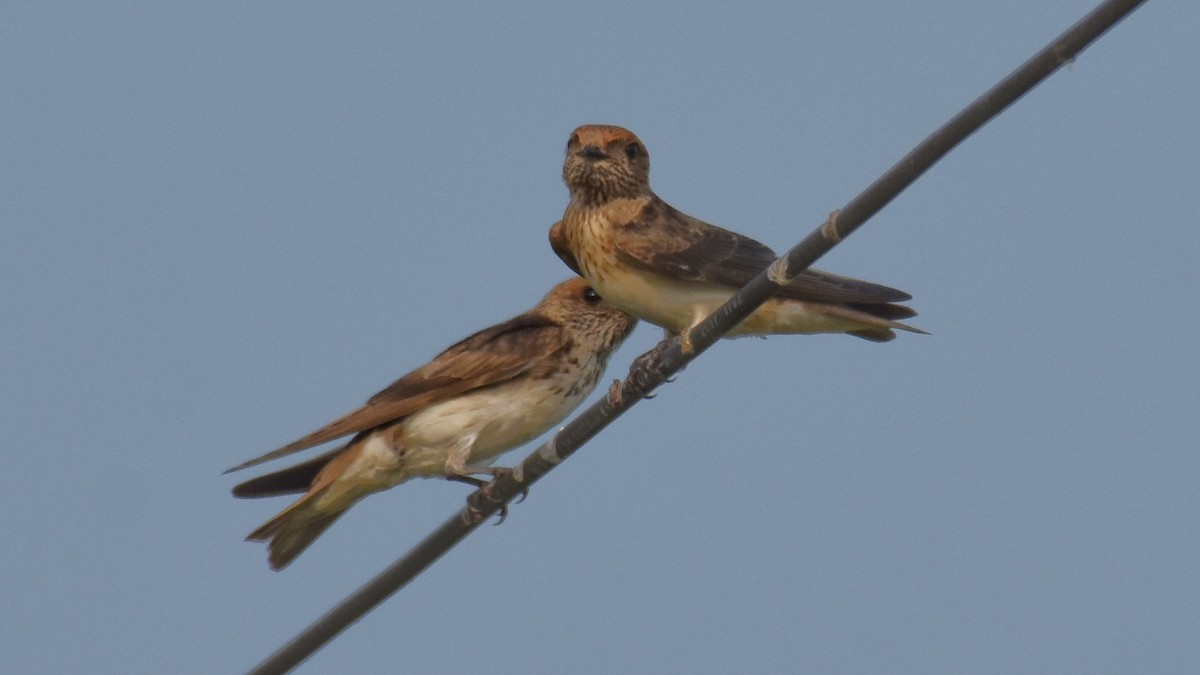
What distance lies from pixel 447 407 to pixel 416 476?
0.44m

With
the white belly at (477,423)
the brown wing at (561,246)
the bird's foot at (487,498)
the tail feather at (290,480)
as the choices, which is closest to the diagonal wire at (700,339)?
the bird's foot at (487,498)

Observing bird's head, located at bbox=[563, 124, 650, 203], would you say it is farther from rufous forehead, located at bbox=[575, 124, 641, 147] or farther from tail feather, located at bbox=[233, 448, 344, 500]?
tail feather, located at bbox=[233, 448, 344, 500]

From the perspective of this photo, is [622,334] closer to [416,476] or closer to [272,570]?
[416,476]

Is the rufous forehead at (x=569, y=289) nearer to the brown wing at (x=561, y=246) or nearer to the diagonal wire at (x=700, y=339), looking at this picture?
the brown wing at (x=561, y=246)

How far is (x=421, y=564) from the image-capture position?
7.54 m

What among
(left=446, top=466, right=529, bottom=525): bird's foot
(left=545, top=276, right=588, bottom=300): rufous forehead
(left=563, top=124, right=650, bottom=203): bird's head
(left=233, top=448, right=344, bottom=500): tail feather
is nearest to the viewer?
(left=446, top=466, right=529, bottom=525): bird's foot

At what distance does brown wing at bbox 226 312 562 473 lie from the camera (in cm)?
1045

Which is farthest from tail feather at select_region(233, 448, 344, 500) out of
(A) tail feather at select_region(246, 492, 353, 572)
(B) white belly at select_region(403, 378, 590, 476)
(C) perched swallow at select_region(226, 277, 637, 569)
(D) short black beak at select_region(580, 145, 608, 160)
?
(D) short black beak at select_region(580, 145, 608, 160)

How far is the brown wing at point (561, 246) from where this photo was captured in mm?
10109

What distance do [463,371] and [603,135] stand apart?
4.84 feet

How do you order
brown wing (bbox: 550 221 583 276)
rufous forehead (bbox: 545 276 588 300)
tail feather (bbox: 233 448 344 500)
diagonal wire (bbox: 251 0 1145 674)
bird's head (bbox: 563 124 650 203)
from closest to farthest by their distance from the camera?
diagonal wire (bbox: 251 0 1145 674)
bird's head (bbox: 563 124 650 203)
brown wing (bbox: 550 221 583 276)
tail feather (bbox: 233 448 344 500)
rufous forehead (bbox: 545 276 588 300)

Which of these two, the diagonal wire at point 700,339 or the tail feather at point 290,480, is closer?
the diagonal wire at point 700,339

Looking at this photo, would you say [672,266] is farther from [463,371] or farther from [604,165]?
[463,371]

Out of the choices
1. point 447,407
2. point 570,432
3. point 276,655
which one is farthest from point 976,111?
point 447,407
